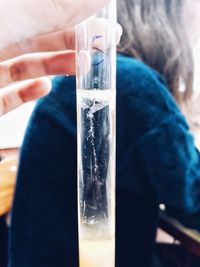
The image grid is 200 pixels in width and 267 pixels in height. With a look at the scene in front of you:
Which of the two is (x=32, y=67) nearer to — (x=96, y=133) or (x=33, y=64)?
(x=33, y=64)

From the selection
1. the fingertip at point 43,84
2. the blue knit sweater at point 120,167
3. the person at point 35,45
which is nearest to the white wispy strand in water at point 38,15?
the person at point 35,45

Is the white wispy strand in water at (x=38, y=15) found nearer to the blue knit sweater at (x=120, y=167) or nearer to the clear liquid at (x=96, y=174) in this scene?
the clear liquid at (x=96, y=174)

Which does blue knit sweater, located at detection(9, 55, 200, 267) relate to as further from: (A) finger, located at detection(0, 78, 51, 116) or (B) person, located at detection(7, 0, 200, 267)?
(A) finger, located at detection(0, 78, 51, 116)

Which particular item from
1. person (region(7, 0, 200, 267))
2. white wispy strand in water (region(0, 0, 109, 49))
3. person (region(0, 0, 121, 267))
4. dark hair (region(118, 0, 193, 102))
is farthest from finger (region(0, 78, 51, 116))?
dark hair (region(118, 0, 193, 102))

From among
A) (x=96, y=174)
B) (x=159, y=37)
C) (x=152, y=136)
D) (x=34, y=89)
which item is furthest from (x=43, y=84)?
(x=159, y=37)

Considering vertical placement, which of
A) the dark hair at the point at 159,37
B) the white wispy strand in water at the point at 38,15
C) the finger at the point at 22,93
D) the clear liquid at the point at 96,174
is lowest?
the clear liquid at the point at 96,174

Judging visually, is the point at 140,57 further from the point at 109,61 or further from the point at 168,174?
the point at 109,61

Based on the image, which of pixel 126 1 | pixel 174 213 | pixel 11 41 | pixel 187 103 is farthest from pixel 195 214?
pixel 11 41
